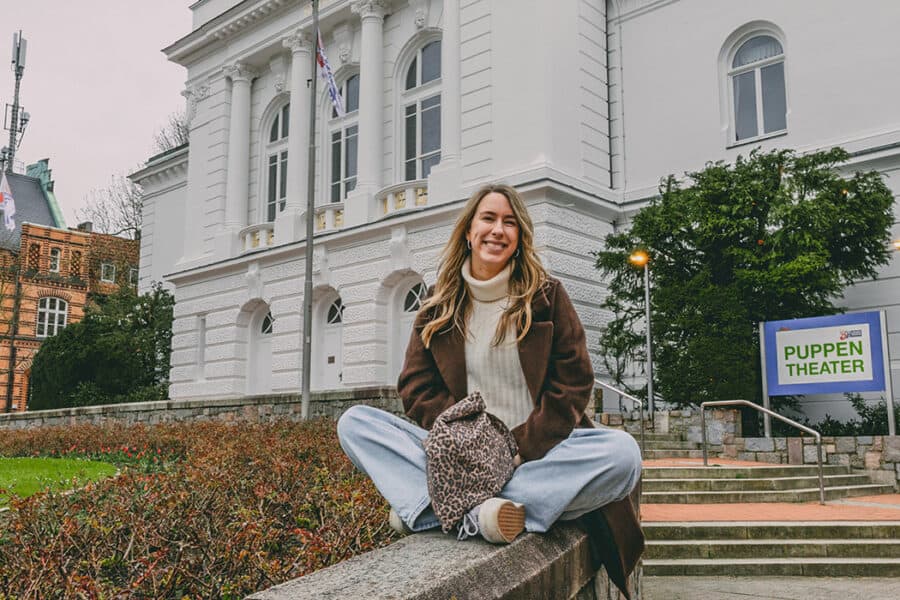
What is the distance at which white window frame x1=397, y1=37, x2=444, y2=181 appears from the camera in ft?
68.7

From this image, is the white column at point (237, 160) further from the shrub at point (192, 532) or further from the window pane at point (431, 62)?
the shrub at point (192, 532)

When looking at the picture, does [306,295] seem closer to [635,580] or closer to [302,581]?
[635,580]

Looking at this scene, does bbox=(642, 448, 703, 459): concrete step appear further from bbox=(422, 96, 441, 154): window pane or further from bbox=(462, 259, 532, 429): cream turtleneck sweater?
bbox=(422, 96, 441, 154): window pane

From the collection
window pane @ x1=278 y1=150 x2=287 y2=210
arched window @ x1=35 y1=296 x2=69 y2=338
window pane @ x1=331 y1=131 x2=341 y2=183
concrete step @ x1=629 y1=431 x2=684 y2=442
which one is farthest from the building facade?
concrete step @ x1=629 y1=431 x2=684 y2=442

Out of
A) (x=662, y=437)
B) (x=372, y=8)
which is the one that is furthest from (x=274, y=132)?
(x=662, y=437)

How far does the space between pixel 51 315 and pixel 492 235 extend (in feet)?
161

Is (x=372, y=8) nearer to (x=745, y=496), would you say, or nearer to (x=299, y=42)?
(x=299, y=42)

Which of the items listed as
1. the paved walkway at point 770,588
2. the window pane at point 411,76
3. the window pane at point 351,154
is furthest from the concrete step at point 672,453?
the window pane at point 351,154

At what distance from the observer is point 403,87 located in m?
21.8

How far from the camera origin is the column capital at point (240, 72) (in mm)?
25186

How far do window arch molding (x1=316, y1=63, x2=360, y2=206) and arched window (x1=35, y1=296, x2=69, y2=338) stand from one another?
2993cm

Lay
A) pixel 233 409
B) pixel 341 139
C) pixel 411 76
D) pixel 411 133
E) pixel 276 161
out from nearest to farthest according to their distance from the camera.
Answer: pixel 233 409 → pixel 411 133 → pixel 411 76 → pixel 341 139 → pixel 276 161

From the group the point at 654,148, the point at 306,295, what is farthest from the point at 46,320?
the point at 654,148

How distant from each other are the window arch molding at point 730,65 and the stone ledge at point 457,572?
51.4ft
